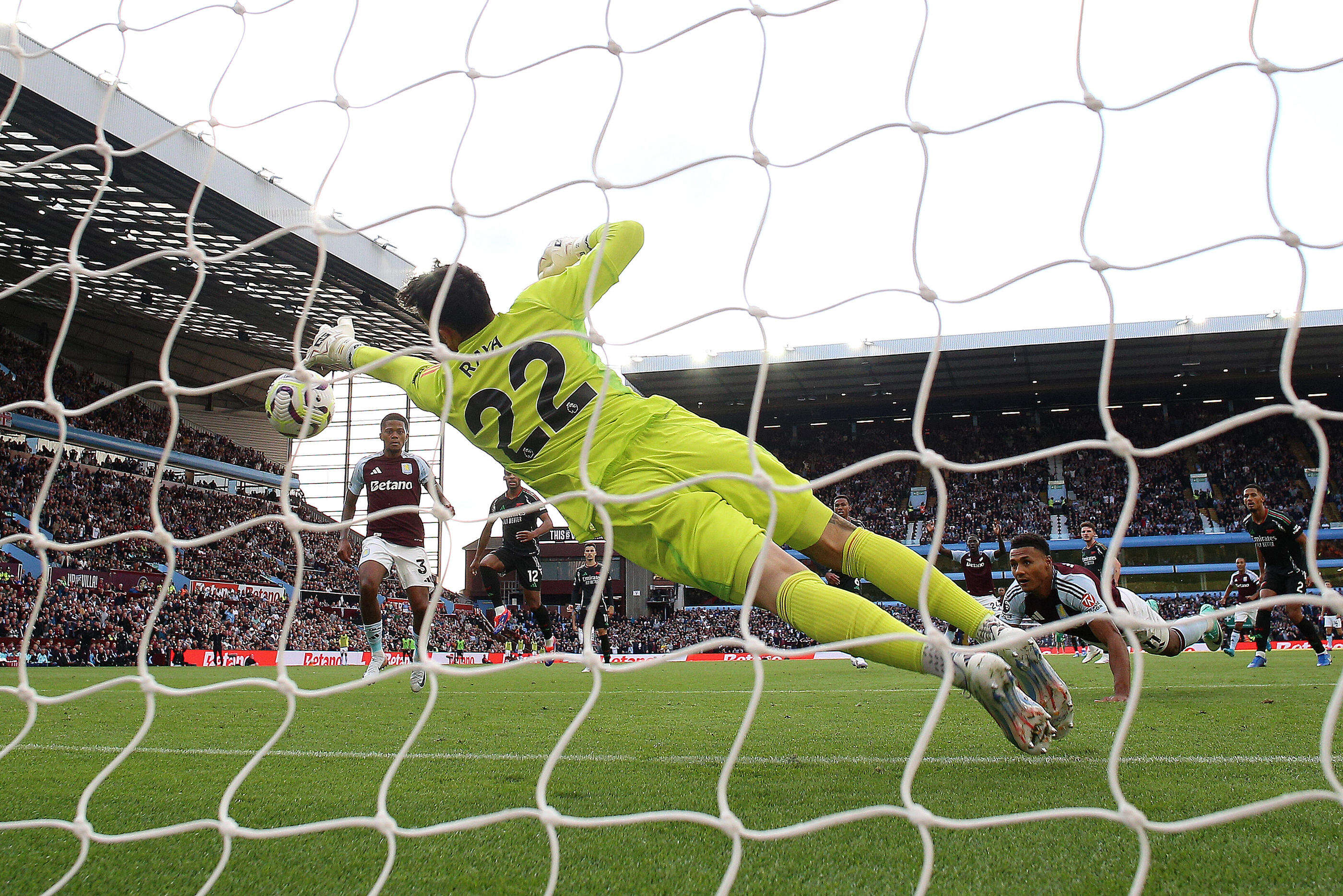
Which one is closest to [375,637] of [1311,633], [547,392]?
[547,392]

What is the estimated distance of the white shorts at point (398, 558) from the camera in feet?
20.7

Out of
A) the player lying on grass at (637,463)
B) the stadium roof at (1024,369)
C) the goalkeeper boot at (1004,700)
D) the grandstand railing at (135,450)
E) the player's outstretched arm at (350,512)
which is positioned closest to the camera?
the goalkeeper boot at (1004,700)

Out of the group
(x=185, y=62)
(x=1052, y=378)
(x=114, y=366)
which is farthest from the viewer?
(x=114, y=366)

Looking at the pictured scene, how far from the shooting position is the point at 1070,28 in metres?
2.37

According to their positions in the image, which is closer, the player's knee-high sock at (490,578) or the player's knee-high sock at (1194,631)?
the player's knee-high sock at (1194,631)

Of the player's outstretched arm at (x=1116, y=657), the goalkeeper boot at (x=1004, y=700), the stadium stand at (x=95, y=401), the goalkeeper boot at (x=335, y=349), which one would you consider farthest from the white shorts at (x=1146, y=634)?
the stadium stand at (x=95, y=401)

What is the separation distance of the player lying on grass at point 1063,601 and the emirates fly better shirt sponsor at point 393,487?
380cm

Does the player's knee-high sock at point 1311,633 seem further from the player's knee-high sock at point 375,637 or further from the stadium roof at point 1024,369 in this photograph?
the stadium roof at point 1024,369

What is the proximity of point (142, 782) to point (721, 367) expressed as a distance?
977 inches

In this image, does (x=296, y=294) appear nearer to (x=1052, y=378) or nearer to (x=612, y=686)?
(x=612, y=686)

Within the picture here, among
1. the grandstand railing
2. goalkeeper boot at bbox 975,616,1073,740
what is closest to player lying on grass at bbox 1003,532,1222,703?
goalkeeper boot at bbox 975,616,1073,740

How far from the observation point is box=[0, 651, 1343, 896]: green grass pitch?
5.71ft

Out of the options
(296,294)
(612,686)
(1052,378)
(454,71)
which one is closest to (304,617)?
(296,294)

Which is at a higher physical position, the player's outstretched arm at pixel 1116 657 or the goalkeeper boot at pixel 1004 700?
the goalkeeper boot at pixel 1004 700
